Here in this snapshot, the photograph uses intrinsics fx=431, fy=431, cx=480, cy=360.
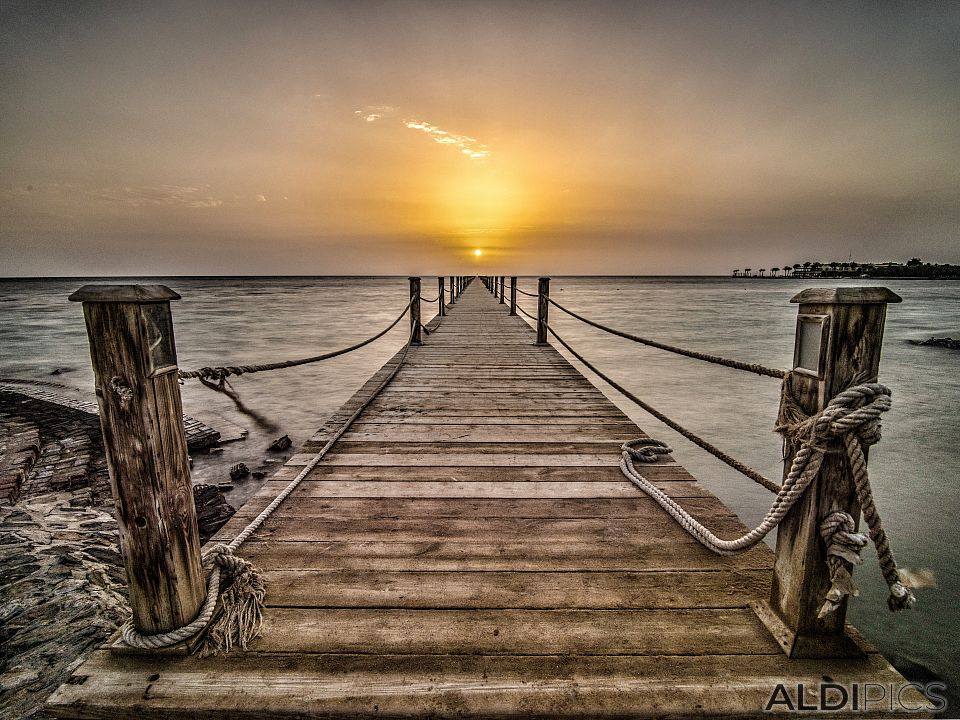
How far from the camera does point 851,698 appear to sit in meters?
1.33

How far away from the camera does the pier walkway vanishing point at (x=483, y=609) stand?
1325 millimetres

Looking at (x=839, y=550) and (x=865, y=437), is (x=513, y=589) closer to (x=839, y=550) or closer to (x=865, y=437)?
(x=839, y=550)

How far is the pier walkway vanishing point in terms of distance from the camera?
52.2 inches

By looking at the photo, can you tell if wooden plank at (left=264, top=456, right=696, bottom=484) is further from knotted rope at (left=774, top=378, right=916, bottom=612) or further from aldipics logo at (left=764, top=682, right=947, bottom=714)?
knotted rope at (left=774, top=378, right=916, bottom=612)

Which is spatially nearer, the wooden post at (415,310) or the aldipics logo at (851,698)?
the aldipics logo at (851,698)

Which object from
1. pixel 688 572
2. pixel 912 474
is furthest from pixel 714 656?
pixel 912 474

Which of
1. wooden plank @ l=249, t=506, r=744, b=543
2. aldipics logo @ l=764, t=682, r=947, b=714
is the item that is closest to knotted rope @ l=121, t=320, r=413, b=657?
wooden plank @ l=249, t=506, r=744, b=543

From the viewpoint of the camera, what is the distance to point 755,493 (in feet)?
17.3

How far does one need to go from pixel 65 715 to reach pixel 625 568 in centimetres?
199

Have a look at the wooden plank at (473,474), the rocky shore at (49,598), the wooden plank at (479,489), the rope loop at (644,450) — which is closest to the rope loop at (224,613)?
the rocky shore at (49,598)

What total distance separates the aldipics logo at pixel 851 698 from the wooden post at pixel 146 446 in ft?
6.40

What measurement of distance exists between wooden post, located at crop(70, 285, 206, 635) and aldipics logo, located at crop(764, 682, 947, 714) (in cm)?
195

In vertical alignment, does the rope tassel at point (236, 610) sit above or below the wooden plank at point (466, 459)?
above

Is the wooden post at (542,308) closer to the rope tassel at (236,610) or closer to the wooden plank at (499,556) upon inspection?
the wooden plank at (499,556)
